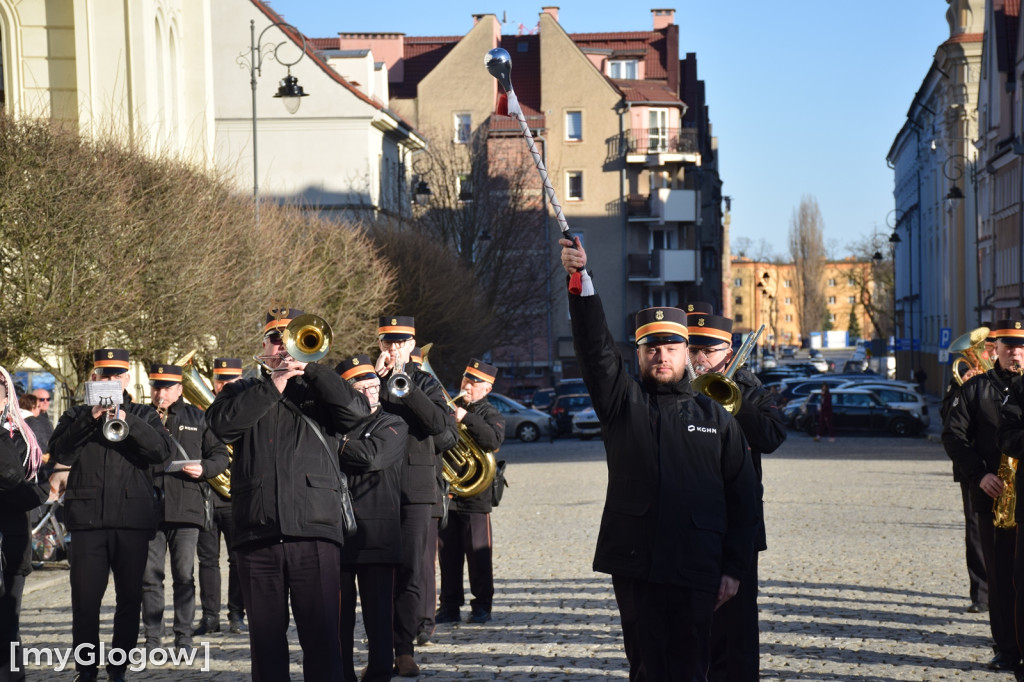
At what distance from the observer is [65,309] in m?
18.5

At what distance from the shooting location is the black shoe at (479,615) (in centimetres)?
1147

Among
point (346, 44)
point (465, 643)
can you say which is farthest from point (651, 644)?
point (346, 44)

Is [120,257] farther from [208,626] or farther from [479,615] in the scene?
[479,615]

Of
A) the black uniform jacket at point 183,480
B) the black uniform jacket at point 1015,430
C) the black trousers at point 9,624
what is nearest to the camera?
the black trousers at point 9,624

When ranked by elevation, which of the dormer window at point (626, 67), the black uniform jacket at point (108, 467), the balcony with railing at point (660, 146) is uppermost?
the dormer window at point (626, 67)

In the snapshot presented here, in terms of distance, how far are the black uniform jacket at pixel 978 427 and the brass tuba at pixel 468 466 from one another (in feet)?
12.0

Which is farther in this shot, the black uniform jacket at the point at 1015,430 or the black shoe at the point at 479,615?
the black shoe at the point at 479,615

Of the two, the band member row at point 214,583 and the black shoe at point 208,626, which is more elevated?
the band member row at point 214,583

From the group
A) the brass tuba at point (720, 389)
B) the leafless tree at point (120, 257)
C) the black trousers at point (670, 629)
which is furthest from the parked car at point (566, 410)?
the black trousers at point (670, 629)

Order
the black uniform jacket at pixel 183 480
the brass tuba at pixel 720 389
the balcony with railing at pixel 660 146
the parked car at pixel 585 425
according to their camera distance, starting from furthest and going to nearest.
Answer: the balcony with railing at pixel 660 146 → the parked car at pixel 585 425 → the black uniform jacket at pixel 183 480 → the brass tuba at pixel 720 389

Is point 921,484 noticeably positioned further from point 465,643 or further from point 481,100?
point 481,100

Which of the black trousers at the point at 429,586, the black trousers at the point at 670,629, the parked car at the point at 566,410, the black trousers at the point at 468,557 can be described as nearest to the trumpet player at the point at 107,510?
the black trousers at the point at 429,586

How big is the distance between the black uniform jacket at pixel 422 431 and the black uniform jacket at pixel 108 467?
4.88ft

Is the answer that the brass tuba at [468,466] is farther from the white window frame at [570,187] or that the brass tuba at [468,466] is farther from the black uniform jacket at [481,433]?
the white window frame at [570,187]
